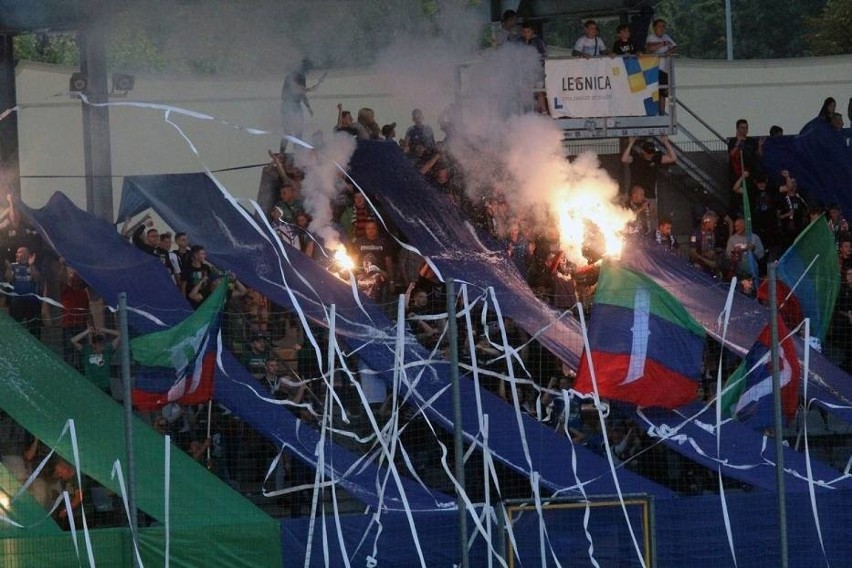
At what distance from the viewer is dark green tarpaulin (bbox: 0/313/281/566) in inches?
395

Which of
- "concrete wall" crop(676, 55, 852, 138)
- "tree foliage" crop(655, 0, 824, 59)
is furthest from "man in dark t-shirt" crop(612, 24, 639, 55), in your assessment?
"tree foliage" crop(655, 0, 824, 59)

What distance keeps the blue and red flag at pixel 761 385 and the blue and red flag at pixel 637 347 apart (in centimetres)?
27

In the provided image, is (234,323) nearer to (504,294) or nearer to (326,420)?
(326,420)

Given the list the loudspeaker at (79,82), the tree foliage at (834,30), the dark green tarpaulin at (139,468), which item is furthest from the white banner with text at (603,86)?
the tree foliage at (834,30)

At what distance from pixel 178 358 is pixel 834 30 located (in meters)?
30.6

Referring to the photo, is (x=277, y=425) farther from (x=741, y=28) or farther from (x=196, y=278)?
(x=741, y=28)

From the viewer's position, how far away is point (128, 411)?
950cm

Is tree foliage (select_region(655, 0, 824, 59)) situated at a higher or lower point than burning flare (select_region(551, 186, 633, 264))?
higher

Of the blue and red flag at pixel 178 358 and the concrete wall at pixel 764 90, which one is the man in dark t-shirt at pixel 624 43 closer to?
the blue and red flag at pixel 178 358

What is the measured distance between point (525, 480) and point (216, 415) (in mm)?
2254

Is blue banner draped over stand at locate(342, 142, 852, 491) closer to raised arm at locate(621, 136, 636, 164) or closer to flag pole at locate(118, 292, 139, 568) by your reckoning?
flag pole at locate(118, 292, 139, 568)

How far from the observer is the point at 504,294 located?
38.8 ft

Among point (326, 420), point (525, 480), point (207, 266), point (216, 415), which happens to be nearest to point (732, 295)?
point (525, 480)

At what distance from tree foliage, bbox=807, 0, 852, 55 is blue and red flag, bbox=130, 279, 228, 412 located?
2898 centimetres
